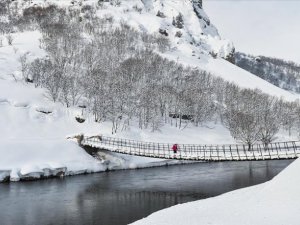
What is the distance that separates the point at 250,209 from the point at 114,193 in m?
19.5

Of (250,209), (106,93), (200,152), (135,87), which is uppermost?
(135,87)

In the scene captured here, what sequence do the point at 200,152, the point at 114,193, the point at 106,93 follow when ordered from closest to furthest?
the point at 114,193 < the point at 200,152 < the point at 106,93

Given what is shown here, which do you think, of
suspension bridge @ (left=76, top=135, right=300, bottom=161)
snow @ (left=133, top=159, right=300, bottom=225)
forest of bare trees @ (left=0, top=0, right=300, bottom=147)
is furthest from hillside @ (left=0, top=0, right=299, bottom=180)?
snow @ (left=133, top=159, right=300, bottom=225)

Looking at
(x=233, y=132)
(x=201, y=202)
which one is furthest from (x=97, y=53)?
(x=201, y=202)

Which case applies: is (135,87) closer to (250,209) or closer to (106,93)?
(106,93)

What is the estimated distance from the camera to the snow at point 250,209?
22562 mm

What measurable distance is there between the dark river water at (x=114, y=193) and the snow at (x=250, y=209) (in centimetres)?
503

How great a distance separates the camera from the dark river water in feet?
102

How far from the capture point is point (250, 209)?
24.8 metres

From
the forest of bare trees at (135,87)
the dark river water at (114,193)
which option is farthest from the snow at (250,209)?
the forest of bare trees at (135,87)

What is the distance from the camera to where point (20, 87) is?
86.8 metres

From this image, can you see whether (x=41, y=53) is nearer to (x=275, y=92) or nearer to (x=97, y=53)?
(x=97, y=53)

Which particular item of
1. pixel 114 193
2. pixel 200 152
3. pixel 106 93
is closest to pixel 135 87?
pixel 106 93

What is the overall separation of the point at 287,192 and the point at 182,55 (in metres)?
137
